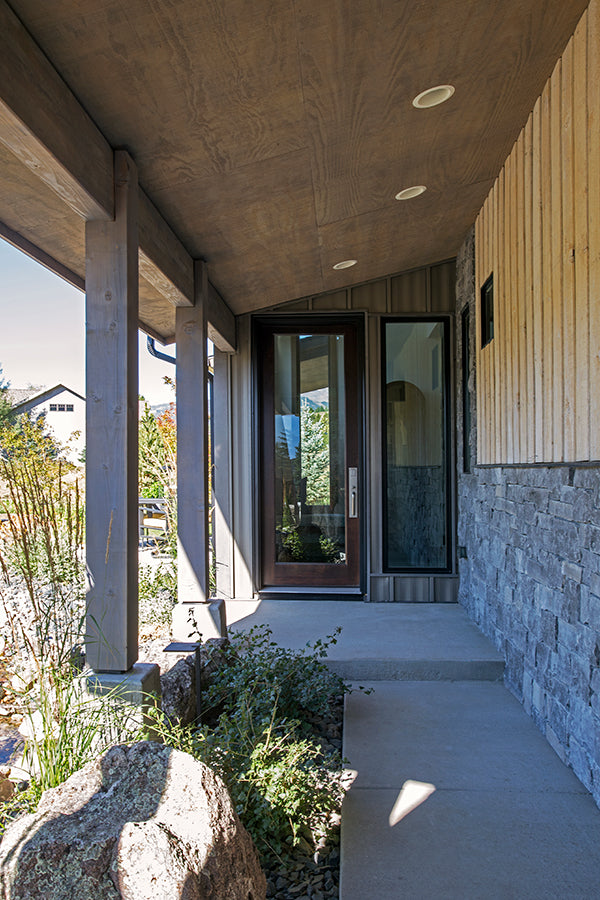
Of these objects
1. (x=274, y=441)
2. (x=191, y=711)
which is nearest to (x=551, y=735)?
(x=191, y=711)

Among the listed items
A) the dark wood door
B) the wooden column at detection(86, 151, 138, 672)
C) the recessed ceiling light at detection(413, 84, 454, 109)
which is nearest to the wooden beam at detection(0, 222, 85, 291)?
the wooden column at detection(86, 151, 138, 672)

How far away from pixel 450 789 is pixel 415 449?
3.46 m

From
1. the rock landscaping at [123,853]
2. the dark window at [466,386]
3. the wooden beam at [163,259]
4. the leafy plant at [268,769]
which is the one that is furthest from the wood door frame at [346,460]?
the rock landscaping at [123,853]

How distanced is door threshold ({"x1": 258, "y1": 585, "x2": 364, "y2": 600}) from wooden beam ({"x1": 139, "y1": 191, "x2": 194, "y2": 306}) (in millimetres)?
2766

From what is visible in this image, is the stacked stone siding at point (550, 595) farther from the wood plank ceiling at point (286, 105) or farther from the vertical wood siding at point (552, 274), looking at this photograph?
the wood plank ceiling at point (286, 105)

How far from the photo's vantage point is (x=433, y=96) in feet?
10.2

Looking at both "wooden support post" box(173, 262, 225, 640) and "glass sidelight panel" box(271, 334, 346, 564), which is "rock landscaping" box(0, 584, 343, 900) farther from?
"glass sidelight panel" box(271, 334, 346, 564)

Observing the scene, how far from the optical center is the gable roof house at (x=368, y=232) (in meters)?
2.30

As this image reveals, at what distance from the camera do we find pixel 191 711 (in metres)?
3.23

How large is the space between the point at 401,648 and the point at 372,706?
0.69m

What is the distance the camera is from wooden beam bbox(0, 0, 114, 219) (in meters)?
1.85

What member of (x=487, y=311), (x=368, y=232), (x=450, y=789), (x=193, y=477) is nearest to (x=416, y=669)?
(x=450, y=789)

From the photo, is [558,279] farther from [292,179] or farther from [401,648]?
[401,648]

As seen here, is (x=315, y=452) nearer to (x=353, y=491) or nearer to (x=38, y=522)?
(x=353, y=491)
